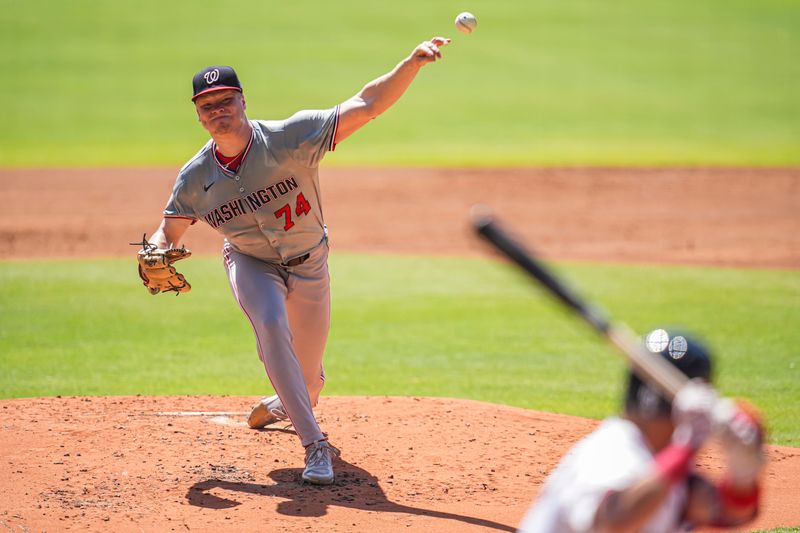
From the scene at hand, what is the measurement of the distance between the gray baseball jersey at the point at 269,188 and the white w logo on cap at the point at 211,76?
364mm

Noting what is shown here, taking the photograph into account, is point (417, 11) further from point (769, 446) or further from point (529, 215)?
point (769, 446)

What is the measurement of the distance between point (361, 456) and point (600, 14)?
37.3 m

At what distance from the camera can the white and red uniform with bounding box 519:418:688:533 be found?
111 inches

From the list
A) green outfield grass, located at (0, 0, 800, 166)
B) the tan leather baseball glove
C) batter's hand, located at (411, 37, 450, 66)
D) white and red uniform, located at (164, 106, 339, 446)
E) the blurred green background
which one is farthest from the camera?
green outfield grass, located at (0, 0, 800, 166)

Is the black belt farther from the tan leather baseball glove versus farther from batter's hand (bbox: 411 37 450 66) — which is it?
batter's hand (bbox: 411 37 450 66)

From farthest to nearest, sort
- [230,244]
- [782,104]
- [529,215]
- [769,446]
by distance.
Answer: [782,104] < [529,215] < [769,446] < [230,244]

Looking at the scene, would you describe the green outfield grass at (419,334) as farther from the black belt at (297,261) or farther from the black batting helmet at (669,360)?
the black batting helmet at (669,360)

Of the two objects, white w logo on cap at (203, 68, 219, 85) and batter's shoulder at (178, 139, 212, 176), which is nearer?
white w logo on cap at (203, 68, 219, 85)

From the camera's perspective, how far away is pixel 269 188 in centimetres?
603

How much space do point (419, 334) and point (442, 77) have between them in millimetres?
25756

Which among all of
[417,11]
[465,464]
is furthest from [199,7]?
[465,464]

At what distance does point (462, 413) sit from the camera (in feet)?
24.1

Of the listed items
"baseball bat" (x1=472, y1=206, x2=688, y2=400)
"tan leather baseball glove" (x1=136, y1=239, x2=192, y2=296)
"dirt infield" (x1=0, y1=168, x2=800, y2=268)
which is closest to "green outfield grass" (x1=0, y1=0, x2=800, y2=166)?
"dirt infield" (x1=0, y1=168, x2=800, y2=268)

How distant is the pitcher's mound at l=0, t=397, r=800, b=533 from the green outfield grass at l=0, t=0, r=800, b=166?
18.4 m
